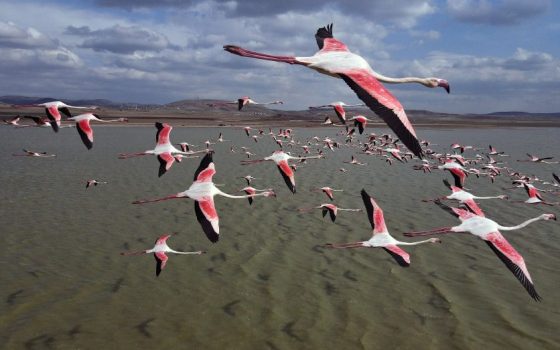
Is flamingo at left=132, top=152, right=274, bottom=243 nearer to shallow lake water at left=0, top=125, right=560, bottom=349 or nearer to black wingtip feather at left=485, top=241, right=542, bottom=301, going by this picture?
shallow lake water at left=0, top=125, right=560, bottom=349

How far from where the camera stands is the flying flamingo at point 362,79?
3.89m

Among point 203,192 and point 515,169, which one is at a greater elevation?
point 203,192

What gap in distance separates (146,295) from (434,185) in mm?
18213

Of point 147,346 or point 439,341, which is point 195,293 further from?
point 439,341

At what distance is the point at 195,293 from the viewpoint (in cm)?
1048

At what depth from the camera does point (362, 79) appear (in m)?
4.60

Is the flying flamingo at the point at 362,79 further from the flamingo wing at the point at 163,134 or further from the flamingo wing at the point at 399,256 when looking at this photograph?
the flamingo wing at the point at 163,134

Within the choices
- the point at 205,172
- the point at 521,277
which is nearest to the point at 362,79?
the point at 521,277

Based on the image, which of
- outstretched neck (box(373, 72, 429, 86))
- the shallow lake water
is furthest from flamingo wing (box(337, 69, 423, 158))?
→ the shallow lake water

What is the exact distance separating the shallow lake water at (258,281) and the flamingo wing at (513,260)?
8.80 feet

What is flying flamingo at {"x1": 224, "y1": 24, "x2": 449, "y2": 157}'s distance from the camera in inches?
153

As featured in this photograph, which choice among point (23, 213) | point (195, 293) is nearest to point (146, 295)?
point (195, 293)

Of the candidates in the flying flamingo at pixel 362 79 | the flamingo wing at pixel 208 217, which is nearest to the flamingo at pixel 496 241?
the flying flamingo at pixel 362 79

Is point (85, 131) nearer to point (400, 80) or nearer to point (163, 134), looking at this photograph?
point (163, 134)
